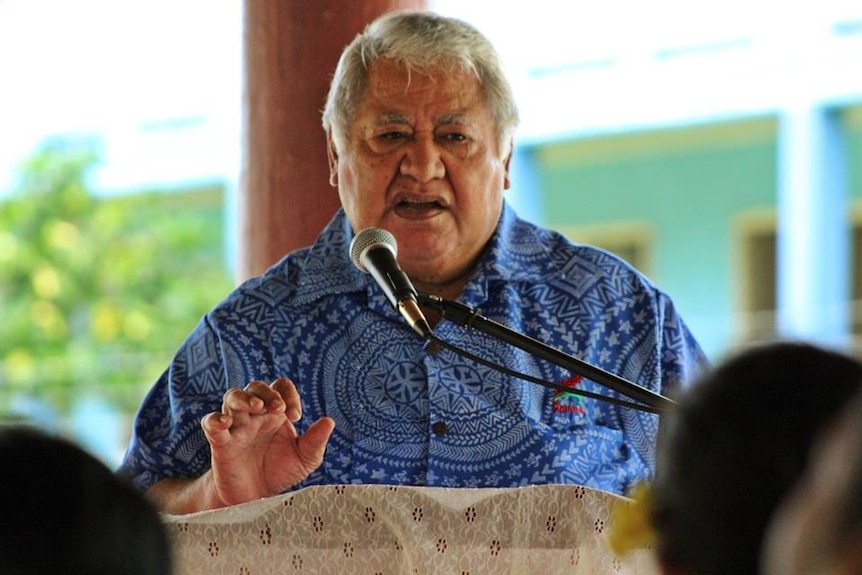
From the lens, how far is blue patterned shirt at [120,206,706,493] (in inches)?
111

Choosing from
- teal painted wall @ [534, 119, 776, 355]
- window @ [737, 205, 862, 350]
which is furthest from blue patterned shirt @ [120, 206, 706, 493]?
window @ [737, 205, 862, 350]

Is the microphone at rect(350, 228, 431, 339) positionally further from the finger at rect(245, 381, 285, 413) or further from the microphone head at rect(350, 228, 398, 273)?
the finger at rect(245, 381, 285, 413)

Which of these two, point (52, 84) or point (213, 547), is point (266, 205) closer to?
point (213, 547)

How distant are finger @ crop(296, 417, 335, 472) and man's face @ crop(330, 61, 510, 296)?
0.62m

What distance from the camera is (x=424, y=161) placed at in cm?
309

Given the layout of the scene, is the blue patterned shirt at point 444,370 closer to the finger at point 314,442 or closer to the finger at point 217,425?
the finger at point 314,442

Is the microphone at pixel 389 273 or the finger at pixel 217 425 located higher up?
the microphone at pixel 389 273

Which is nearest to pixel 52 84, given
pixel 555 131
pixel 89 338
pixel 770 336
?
pixel 89 338

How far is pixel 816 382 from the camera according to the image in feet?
4.59

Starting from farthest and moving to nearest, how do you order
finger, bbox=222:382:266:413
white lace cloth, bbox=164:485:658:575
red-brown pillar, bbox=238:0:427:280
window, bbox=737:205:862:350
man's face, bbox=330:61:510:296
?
1. window, bbox=737:205:862:350
2. red-brown pillar, bbox=238:0:427:280
3. man's face, bbox=330:61:510:296
4. finger, bbox=222:382:266:413
5. white lace cloth, bbox=164:485:658:575

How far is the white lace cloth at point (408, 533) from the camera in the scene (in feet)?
6.90

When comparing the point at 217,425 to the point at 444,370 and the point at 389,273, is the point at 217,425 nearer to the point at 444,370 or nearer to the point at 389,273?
the point at 389,273

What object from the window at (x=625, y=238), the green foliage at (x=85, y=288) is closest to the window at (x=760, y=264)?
the window at (x=625, y=238)

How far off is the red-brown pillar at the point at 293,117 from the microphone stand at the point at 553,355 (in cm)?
139
